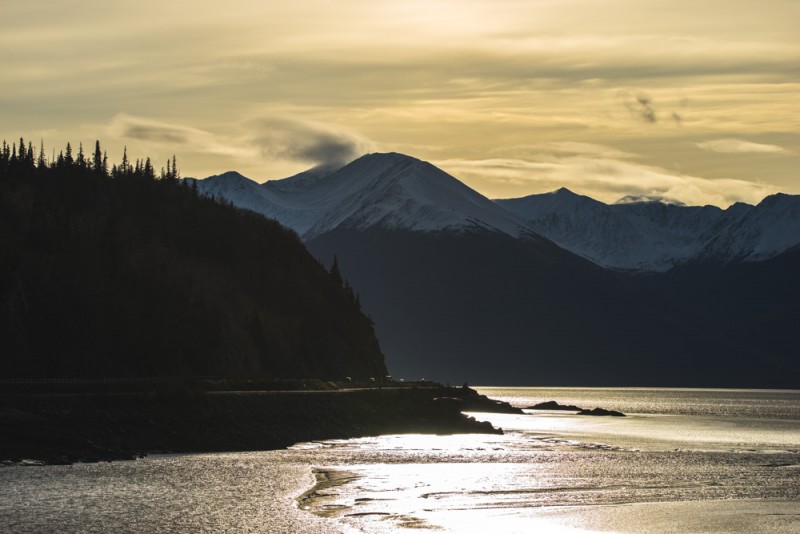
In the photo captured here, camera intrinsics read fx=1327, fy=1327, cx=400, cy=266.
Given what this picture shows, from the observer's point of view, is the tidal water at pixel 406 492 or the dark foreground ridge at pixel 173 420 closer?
the tidal water at pixel 406 492

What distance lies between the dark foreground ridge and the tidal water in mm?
5183

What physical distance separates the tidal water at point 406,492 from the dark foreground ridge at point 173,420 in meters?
5.18

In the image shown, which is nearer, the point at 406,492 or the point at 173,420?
the point at 406,492

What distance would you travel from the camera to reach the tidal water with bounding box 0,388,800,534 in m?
88.9

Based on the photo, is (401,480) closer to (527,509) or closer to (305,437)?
(527,509)

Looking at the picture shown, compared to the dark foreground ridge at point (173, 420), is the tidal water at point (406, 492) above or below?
below

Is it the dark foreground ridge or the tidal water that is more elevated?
the dark foreground ridge

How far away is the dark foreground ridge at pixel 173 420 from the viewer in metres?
127

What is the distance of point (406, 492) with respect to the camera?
106438 mm

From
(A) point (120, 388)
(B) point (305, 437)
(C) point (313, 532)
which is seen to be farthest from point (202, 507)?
(B) point (305, 437)

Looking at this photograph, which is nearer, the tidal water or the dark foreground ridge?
the tidal water

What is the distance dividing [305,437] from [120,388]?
976 inches

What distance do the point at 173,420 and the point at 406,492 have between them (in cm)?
4531

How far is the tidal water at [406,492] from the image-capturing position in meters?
88.9
